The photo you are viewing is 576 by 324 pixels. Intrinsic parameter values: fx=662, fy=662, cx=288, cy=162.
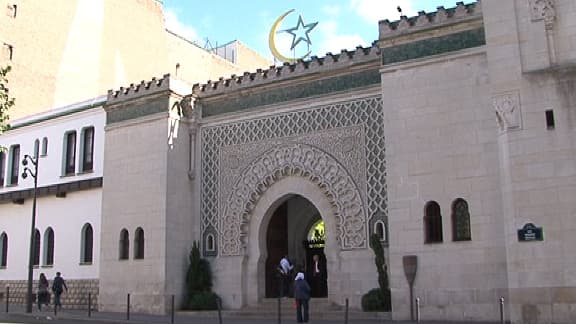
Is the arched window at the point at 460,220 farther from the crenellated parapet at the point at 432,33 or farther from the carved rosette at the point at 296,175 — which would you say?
the crenellated parapet at the point at 432,33

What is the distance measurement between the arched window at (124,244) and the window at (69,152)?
4.30 m

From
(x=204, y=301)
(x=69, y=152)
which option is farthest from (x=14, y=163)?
(x=204, y=301)

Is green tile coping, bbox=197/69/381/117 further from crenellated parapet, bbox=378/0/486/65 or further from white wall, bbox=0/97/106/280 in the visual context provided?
white wall, bbox=0/97/106/280

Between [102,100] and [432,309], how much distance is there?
1401cm

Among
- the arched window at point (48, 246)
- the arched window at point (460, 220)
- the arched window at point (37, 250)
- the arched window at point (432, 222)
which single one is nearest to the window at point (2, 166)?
the arched window at point (37, 250)

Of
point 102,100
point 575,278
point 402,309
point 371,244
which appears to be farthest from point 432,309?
point 102,100

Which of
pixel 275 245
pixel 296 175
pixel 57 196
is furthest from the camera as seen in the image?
pixel 57 196

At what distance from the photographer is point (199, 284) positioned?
20016mm

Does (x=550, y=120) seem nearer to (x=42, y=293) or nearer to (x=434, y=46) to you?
(x=434, y=46)

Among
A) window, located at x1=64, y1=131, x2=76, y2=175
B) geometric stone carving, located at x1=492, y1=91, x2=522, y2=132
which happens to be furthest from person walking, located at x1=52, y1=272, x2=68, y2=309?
geometric stone carving, located at x1=492, y1=91, x2=522, y2=132

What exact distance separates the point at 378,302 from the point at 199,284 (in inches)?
232

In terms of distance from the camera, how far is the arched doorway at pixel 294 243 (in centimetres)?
2047

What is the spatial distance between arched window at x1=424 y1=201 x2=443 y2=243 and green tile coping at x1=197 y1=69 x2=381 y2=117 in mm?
4006

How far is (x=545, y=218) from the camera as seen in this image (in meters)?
13.6
